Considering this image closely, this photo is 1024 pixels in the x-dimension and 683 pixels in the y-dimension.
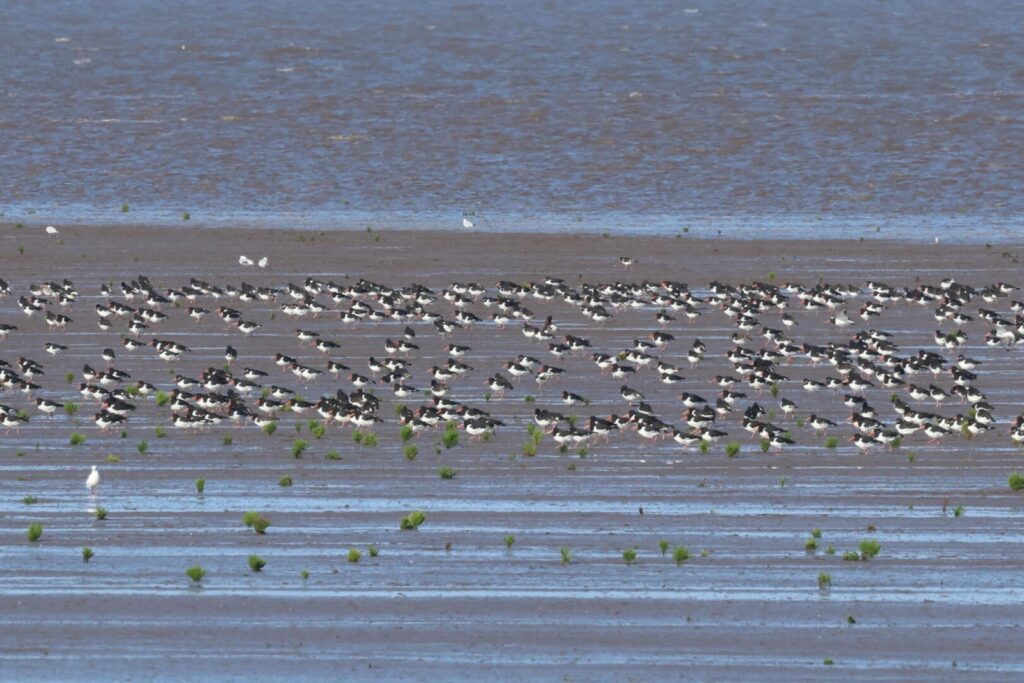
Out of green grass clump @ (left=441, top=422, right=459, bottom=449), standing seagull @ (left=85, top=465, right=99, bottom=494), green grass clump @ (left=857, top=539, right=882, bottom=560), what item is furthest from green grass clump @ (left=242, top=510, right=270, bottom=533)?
green grass clump @ (left=857, top=539, right=882, bottom=560)

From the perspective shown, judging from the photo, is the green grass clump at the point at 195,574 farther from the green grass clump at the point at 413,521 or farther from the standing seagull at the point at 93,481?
the standing seagull at the point at 93,481

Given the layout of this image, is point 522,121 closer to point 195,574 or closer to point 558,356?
point 558,356

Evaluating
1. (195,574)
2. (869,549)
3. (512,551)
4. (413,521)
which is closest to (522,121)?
(413,521)

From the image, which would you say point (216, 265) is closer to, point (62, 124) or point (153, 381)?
point (153, 381)

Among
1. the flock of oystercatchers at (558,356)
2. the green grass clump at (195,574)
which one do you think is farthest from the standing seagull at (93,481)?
the green grass clump at (195,574)

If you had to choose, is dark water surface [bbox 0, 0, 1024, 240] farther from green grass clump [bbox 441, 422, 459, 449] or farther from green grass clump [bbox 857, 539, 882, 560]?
green grass clump [bbox 857, 539, 882, 560]
